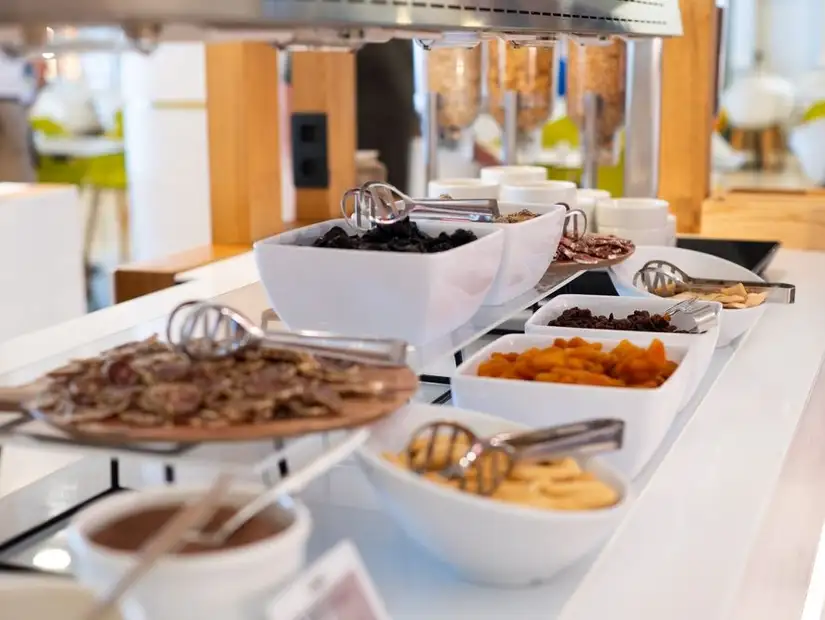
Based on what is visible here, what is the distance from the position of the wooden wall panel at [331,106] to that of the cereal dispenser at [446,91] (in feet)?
1.20

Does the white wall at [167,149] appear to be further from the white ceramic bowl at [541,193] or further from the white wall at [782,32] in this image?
the white ceramic bowl at [541,193]

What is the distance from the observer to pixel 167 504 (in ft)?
2.54

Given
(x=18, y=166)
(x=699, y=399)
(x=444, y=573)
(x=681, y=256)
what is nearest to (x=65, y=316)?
(x=18, y=166)

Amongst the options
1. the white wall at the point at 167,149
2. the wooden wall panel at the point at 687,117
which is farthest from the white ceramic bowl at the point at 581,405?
the white wall at the point at 167,149

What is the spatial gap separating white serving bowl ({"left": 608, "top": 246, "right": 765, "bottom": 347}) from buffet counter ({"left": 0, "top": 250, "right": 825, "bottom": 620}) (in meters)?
0.04

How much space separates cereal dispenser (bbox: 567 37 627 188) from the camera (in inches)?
96.2

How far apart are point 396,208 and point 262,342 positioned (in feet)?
1.58

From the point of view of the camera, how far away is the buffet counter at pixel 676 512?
2.80ft

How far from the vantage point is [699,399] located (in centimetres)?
137

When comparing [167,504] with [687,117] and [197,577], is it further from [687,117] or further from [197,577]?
[687,117]

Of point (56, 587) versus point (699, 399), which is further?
point (699, 399)

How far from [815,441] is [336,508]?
671 mm

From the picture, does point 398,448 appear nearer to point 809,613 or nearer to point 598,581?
point 598,581

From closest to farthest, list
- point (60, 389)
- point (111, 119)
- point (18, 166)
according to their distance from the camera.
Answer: point (60, 389), point (18, 166), point (111, 119)
